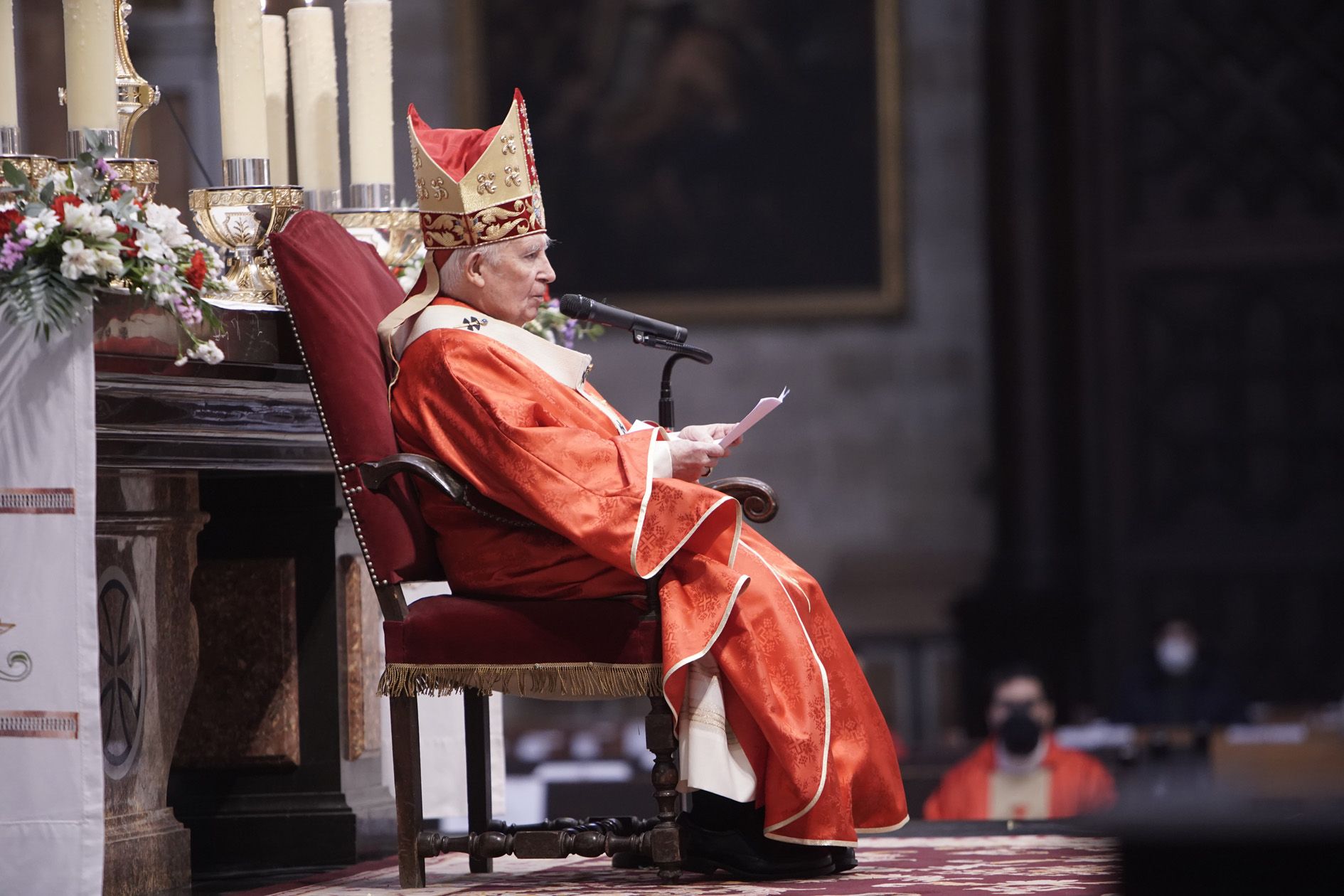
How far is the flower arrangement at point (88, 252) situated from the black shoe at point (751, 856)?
134 centimetres

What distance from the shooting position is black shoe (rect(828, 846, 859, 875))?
3643 mm

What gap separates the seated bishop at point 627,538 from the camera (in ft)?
11.4

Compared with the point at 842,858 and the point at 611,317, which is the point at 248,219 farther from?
the point at 842,858

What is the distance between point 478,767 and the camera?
3.90 m

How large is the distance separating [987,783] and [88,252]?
434 centimetres

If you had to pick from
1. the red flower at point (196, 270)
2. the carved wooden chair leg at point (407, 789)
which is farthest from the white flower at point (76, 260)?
the carved wooden chair leg at point (407, 789)

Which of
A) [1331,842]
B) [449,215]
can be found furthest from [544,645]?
[1331,842]

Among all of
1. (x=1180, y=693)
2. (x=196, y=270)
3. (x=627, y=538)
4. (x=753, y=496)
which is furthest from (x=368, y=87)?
(x=1180, y=693)

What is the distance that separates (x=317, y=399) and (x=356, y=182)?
1.11 m

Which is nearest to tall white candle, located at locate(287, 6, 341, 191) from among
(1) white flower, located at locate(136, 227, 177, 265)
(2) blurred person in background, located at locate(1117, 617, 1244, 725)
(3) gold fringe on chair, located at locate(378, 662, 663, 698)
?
(1) white flower, located at locate(136, 227, 177, 265)

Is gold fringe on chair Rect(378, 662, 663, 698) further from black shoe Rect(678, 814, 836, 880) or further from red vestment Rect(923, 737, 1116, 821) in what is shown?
red vestment Rect(923, 737, 1116, 821)

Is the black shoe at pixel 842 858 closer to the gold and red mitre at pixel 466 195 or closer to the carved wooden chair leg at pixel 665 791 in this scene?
→ the carved wooden chair leg at pixel 665 791

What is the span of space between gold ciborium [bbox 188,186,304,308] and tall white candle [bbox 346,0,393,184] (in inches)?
10.9

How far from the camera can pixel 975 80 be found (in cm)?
980
